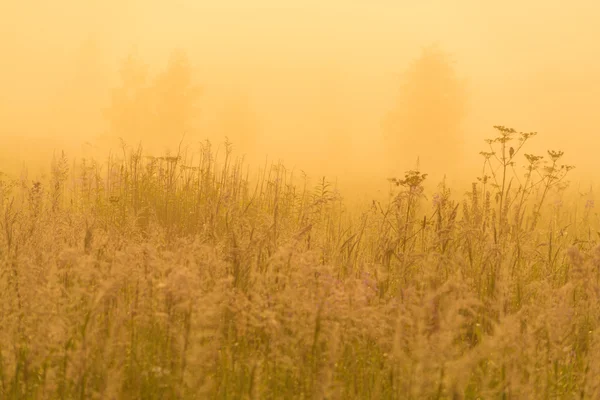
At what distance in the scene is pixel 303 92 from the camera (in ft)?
269

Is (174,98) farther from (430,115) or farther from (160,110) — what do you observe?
(430,115)

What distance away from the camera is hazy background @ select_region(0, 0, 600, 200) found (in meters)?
40.9

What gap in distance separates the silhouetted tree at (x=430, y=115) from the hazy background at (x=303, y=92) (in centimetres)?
69

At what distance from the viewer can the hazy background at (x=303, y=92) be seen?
40938 mm

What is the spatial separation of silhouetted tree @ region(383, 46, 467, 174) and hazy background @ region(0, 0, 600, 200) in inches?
27.3

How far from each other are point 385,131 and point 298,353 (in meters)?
34.0

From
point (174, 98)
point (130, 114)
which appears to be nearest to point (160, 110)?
point (174, 98)

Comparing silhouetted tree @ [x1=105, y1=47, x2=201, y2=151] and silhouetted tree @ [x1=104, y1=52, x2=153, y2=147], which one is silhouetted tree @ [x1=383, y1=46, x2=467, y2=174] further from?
silhouetted tree @ [x1=104, y1=52, x2=153, y2=147]

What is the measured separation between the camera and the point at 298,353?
1.91 m

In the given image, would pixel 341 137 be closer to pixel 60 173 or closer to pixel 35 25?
pixel 60 173

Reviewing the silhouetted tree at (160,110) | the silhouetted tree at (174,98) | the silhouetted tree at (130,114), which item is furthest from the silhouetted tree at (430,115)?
the silhouetted tree at (130,114)

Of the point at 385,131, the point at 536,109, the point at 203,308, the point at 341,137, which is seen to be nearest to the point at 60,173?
the point at 203,308

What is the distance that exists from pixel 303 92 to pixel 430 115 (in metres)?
51.9

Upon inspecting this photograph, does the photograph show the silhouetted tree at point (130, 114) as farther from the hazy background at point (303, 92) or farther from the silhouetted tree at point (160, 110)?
the hazy background at point (303, 92)
